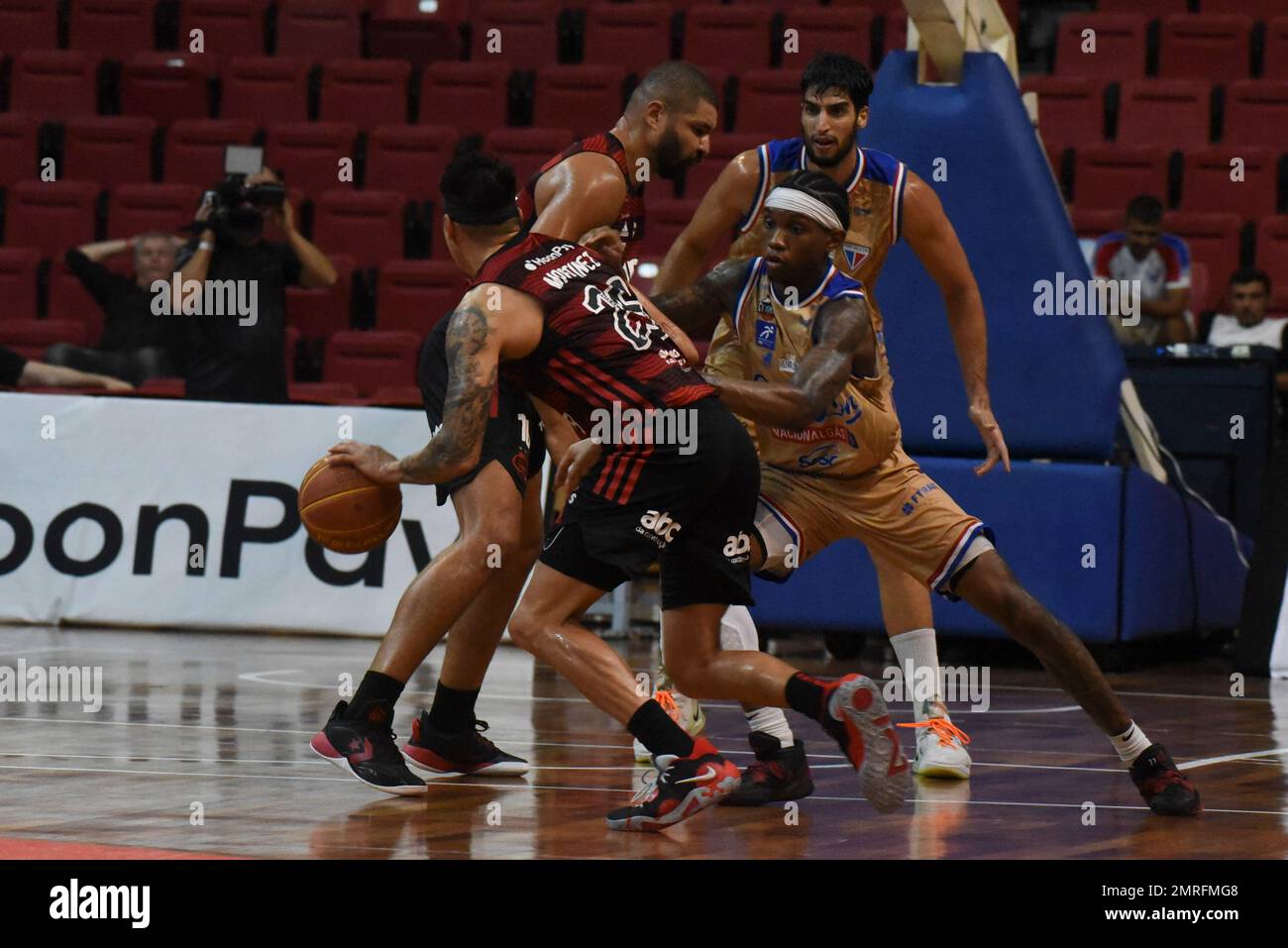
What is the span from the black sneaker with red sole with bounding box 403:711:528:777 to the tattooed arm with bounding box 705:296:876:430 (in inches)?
51.2

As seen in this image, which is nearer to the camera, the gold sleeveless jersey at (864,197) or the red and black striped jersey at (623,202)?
the red and black striped jersey at (623,202)

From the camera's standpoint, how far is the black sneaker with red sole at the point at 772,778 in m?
5.23

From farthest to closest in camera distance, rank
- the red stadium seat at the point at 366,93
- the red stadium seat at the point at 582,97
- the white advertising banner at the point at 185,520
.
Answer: the red stadium seat at the point at 366,93 < the red stadium seat at the point at 582,97 < the white advertising banner at the point at 185,520

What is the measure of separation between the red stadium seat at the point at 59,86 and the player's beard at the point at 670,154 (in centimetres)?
975

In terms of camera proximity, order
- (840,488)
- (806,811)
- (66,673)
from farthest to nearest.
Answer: (66,673)
(840,488)
(806,811)

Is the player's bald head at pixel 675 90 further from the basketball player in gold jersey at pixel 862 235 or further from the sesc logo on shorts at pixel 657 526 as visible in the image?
the sesc logo on shorts at pixel 657 526

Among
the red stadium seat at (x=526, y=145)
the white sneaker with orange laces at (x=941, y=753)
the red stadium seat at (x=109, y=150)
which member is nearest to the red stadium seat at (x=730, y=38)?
the red stadium seat at (x=526, y=145)

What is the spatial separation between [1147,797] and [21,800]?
289 centimetres

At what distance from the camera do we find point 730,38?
45.9 feet

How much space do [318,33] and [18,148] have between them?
247 centimetres

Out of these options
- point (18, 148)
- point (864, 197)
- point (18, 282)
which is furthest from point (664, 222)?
point (864, 197)
